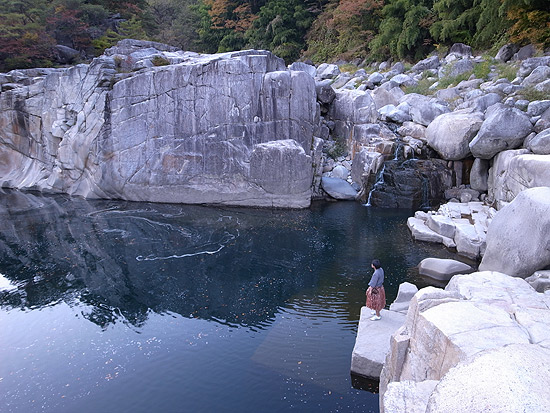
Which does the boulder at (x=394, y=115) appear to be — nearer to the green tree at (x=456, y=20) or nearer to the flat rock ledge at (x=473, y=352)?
the green tree at (x=456, y=20)

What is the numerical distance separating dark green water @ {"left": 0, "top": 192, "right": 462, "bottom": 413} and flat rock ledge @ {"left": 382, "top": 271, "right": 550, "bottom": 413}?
197 centimetres

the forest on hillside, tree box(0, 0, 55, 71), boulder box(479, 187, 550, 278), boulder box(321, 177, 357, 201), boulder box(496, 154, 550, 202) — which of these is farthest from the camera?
tree box(0, 0, 55, 71)

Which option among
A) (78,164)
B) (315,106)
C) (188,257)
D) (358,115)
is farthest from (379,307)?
(78,164)

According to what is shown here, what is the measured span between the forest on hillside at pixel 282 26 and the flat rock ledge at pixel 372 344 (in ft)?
75.7

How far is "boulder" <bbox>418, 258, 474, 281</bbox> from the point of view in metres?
12.4

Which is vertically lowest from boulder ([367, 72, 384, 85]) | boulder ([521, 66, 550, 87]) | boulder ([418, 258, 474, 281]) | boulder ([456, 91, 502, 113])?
boulder ([418, 258, 474, 281])

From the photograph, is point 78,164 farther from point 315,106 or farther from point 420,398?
point 420,398

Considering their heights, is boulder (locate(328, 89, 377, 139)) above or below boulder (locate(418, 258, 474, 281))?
above

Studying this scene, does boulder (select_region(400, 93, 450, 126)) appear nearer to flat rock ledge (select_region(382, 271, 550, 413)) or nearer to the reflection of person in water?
flat rock ledge (select_region(382, 271, 550, 413))

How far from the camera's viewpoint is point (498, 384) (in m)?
3.56

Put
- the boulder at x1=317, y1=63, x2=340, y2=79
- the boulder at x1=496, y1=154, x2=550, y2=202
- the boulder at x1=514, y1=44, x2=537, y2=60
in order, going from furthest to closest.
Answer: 1. the boulder at x1=317, y1=63, x2=340, y2=79
2. the boulder at x1=514, y1=44, x2=537, y2=60
3. the boulder at x1=496, y1=154, x2=550, y2=202

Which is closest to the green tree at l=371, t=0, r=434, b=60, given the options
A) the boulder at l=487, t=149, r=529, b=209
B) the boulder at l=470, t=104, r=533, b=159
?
the boulder at l=470, t=104, r=533, b=159

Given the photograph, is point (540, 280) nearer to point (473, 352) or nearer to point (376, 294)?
point (376, 294)

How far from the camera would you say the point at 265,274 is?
1308 centimetres
